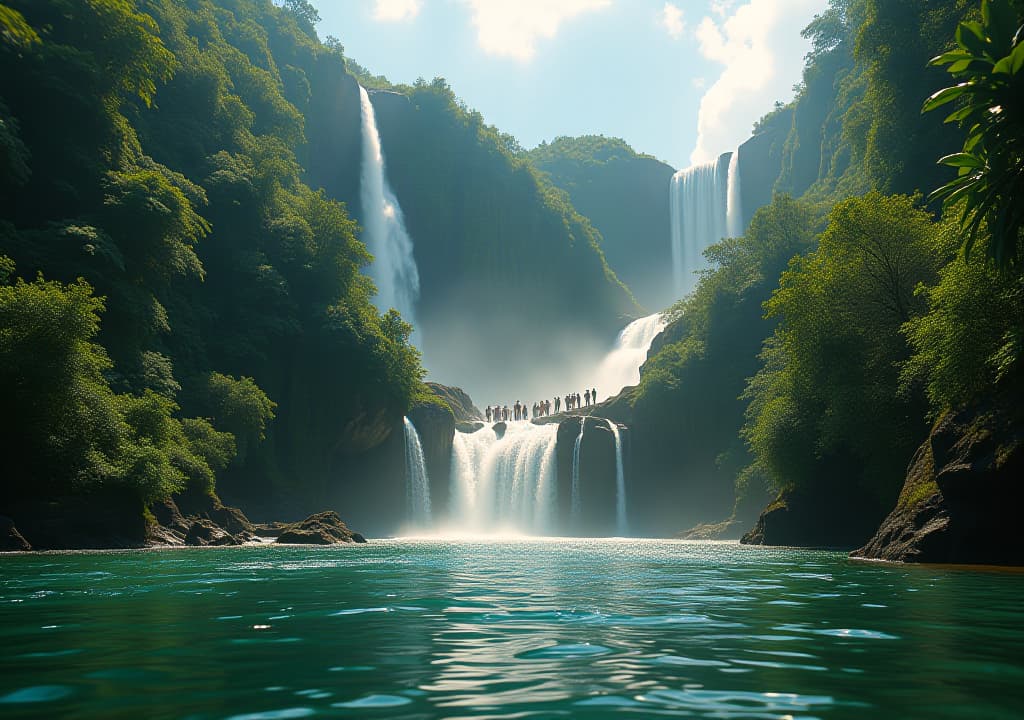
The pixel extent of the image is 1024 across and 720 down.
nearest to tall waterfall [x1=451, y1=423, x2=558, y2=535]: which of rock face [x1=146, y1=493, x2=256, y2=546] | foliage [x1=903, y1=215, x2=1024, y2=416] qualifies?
rock face [x1=146, y1=493, x2=256, y2=546]

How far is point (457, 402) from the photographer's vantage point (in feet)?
241

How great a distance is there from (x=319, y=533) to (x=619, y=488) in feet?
107

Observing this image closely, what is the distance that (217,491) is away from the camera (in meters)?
43.7

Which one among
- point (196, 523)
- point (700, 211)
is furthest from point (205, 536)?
point (700, 211)

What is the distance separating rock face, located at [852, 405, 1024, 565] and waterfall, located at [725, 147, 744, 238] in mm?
97461

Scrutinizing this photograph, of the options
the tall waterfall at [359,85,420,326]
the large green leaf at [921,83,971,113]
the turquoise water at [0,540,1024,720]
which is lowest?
the turquoise water at [0,540,1024,720]

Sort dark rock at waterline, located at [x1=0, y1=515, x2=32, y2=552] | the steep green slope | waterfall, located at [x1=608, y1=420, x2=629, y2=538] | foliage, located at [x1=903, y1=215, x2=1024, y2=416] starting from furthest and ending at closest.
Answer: the steep green slope
waterfall, located at [x1=608, y1=420, x2=629, y2=538]
dark rock at waterline, located at [x1=0, y1=515, x2=32, y2=552]
foliage, located at [x1=903, y1=215, x2=1024, y2=416]

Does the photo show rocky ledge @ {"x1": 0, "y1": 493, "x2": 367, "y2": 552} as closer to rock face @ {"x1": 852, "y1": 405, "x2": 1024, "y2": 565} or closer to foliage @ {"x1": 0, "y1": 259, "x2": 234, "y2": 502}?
foliage @ {"x1": 0, "y1": 259, "x2": 234, "y2": 502}

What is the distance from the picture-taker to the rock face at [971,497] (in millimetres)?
16109

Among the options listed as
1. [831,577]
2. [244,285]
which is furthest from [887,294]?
[244,285]

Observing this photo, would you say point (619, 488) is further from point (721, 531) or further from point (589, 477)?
point (721, 531)

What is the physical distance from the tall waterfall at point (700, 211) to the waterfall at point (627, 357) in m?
20.5

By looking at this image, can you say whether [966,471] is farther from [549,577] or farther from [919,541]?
[549,577]

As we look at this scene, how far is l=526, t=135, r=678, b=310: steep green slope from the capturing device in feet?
433
